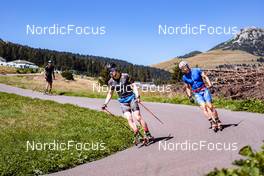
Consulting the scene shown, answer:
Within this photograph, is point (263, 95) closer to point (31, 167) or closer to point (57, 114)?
point (57, 114)

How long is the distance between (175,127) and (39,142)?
4.55m

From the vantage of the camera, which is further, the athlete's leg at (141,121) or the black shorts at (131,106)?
the black shorts at (131,106)

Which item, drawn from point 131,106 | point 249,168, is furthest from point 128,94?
point 249,168

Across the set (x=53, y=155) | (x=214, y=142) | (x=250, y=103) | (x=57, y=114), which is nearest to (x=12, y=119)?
(x=57, y=114)

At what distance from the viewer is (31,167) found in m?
10.8

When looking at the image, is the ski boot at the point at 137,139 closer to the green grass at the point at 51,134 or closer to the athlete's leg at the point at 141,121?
the green grass at the point at 51,134
